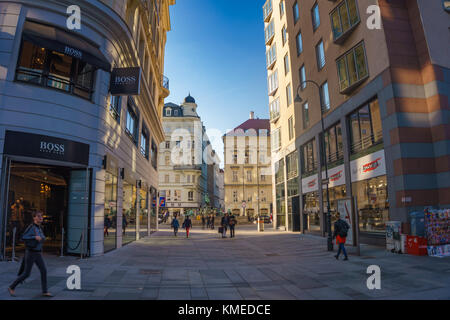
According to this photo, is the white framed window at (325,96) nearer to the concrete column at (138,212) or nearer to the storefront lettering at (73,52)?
the concrete column at (138,212)

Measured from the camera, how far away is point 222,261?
12562 mm

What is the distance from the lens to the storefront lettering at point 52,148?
1124 centimetres

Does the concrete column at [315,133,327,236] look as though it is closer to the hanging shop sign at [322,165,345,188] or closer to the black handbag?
the hanging shop sign at [322,165,345,188]

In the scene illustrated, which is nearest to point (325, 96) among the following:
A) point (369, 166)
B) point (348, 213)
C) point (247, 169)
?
point (369, 166)

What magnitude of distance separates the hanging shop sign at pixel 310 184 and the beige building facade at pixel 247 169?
1874 inches

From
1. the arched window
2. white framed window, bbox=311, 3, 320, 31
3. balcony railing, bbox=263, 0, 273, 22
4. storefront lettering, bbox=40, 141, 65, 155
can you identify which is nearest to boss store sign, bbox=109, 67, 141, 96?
storefront lettering, bbox=40, 141, 65, 155

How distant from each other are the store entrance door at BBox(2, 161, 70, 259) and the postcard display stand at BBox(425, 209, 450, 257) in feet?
53.0

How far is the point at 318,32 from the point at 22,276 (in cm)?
2479

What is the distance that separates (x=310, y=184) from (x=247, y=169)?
50562 millimetres

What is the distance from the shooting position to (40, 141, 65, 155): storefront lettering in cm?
1124

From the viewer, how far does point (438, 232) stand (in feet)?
44.0

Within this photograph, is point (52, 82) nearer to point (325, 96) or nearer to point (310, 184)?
point (325, 96)

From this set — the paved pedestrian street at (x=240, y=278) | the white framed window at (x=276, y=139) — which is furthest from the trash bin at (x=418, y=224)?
the white framed window at (x=276, y=139)
